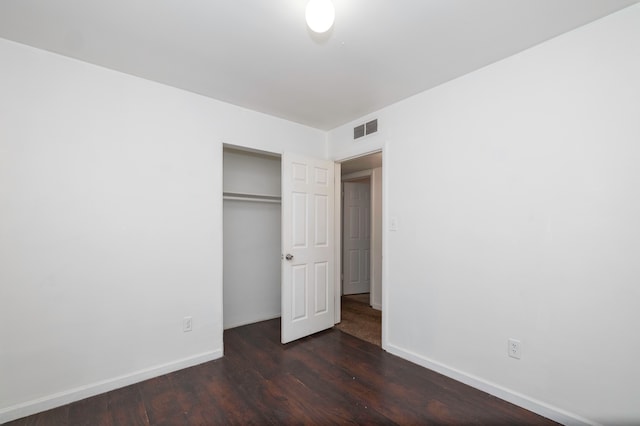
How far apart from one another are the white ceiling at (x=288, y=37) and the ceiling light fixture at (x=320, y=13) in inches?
7.8

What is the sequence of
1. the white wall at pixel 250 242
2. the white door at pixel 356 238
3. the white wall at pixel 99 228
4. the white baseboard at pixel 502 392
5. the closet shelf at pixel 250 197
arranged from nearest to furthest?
1. the white baseboard at pixel 502 392
2. the white wall at pixel 99 228
3. the closet shelf at pixel 250 197
4. the white wall at pixel 250 242
5. the white door at pixel 356 238

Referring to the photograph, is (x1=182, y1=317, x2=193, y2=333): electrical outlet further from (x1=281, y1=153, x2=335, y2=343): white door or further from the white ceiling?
the white ceiling

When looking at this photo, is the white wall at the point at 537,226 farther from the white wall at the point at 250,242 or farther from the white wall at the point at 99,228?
the white wall at the point at 99,228

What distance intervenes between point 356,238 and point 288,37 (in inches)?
155

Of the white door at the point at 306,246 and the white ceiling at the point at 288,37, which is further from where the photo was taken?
the white door at the point at 306,246

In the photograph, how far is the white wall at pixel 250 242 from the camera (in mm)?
3521

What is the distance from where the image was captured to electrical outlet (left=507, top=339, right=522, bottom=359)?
6.53 feet

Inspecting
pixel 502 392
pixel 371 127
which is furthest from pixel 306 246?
pixel 502 392

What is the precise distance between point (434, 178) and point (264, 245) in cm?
232

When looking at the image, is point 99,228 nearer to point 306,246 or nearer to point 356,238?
point 306,246

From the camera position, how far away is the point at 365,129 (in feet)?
10.4

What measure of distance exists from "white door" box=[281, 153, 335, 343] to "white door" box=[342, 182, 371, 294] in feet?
5.55

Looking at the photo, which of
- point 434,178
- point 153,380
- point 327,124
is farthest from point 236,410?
point 327,124

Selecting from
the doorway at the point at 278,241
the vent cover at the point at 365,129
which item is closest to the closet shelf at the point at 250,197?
the doorway at the point at 278,241
